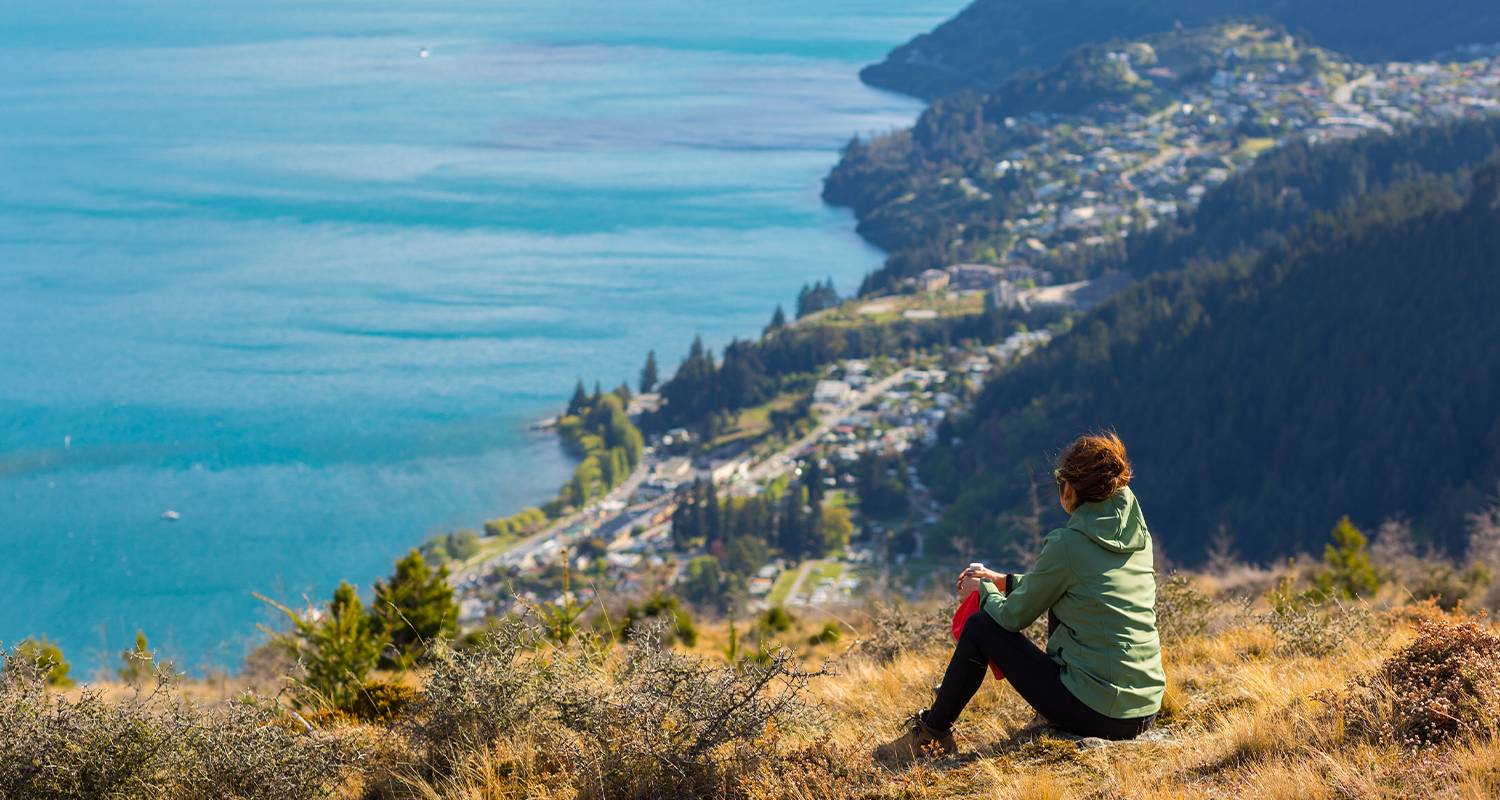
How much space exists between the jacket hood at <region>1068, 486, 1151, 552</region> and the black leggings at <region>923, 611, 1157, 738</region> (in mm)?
406

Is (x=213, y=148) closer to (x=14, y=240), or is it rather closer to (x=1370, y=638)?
(x=14, y=240)

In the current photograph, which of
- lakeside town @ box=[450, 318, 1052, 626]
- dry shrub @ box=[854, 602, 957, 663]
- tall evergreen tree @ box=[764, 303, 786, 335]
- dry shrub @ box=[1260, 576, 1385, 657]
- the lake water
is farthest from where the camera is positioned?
tall evergreen tree @ box=[764, 303, 786, 335]

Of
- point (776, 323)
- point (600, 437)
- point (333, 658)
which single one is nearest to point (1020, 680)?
point (333, 658)

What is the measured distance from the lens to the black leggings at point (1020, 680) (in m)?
4.23

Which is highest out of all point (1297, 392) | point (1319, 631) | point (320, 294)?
point (1319, 631)

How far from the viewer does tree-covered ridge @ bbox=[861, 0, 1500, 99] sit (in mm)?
134250

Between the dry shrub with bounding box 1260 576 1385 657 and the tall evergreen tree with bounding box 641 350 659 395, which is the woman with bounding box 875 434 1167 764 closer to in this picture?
the dry shrub with bounding box 1260 576 1385 657

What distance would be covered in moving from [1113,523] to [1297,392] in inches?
2002

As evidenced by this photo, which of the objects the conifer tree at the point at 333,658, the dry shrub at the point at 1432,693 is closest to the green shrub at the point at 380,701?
the conifer tree at the point at 333,658

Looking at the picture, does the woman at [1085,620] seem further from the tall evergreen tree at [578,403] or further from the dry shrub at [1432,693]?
the tall evergreen tree at [578,403]

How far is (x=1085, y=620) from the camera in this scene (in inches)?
163

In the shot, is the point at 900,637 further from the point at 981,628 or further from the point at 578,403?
the point at 578,403

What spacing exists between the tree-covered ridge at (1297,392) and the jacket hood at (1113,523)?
126 feet

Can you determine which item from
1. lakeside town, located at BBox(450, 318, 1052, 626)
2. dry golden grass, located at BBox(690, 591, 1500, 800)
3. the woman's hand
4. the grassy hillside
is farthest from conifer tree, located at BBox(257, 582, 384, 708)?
lakeside town, located at BBox(450, 318, 1052, 626)
